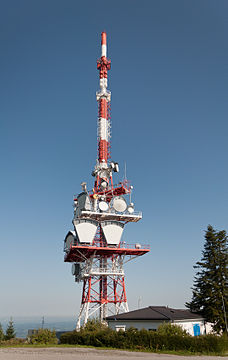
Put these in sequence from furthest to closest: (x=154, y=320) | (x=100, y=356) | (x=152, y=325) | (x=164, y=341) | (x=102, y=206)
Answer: (x=102, y=206), (x=152, y=325), (x=154, y=320), (x=164, y=341), (x=100, y=356)

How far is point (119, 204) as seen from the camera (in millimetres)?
46844

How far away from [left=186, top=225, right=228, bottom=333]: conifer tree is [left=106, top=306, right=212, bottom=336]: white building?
1863 millimetres

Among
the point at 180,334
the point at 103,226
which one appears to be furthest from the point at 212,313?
the point at 103,226

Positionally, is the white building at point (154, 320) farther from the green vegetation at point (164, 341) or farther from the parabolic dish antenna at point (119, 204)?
the parabolic dish antenna at point (119, 204)

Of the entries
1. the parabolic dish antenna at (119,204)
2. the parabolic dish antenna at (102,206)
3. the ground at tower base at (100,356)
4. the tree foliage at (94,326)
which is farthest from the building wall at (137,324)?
the parabolic dish antenna at (119,204)

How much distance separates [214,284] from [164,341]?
18.4m

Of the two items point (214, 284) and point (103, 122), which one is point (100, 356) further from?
point (103, 122)

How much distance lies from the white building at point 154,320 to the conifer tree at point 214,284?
1.86m

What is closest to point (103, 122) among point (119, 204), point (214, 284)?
point (119, 204)

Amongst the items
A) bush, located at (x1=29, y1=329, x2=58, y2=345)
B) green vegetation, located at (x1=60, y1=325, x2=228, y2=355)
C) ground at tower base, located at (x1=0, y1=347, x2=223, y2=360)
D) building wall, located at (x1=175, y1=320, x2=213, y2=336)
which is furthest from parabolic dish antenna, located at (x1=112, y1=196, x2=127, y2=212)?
ground at tower base, located at (x1=0, y1=347, x2=223, y2=360)

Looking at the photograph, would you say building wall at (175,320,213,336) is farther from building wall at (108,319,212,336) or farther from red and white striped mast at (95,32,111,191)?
red and white striped mast at (95,32,111,191)

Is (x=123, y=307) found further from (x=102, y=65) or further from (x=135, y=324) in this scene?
(x=102, y=65)

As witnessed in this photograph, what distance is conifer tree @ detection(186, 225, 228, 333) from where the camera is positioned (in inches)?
1513

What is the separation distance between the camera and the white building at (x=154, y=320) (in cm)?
3165
